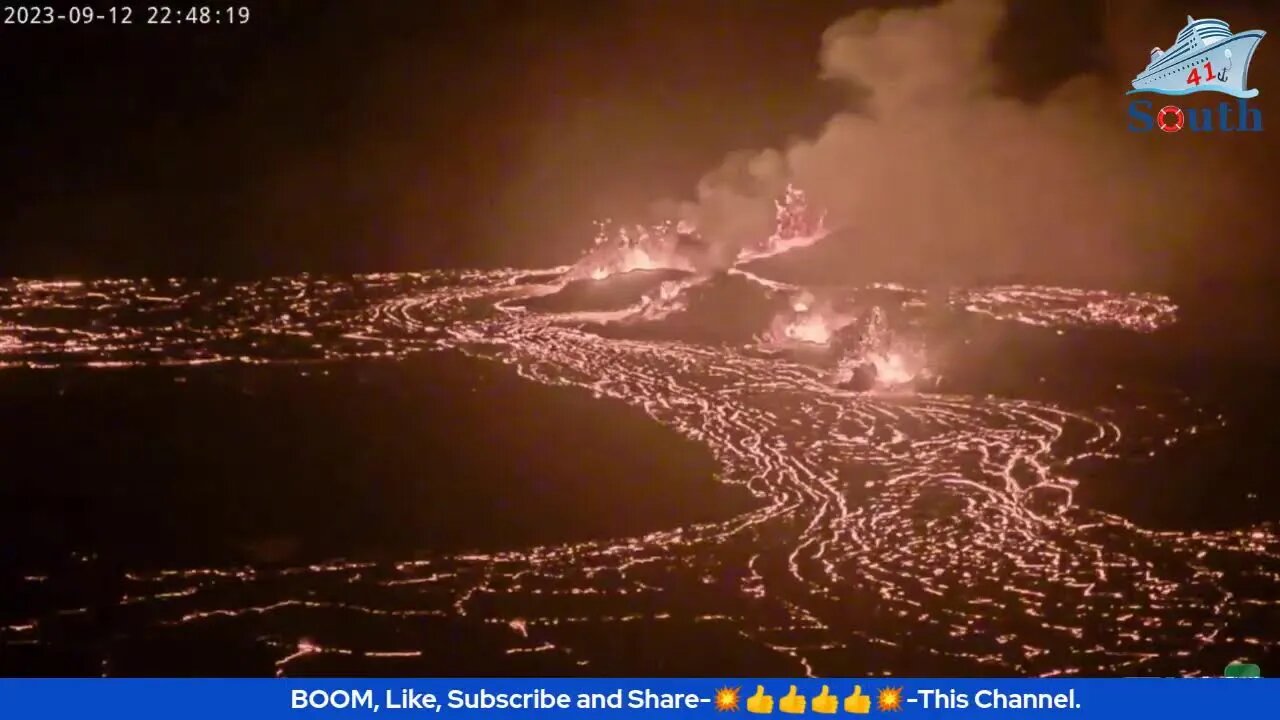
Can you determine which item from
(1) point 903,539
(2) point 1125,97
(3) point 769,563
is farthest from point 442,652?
(2) point 1125,97

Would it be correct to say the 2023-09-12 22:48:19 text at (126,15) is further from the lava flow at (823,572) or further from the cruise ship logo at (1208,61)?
the cruise ship logo at (1208,61)
